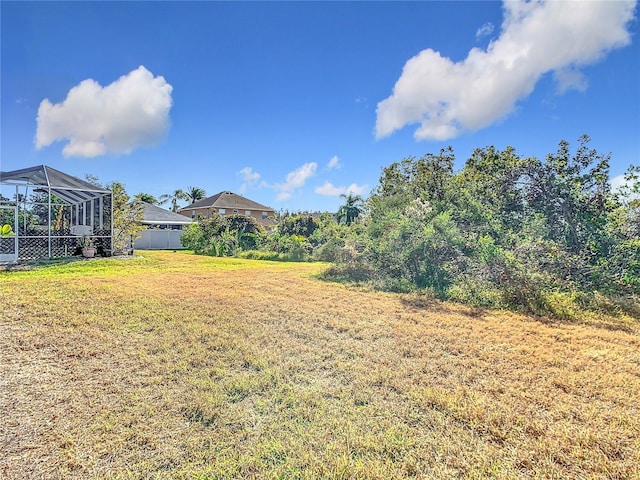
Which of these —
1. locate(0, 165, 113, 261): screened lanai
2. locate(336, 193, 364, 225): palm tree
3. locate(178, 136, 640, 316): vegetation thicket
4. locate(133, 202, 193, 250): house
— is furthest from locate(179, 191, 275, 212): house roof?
locate(178, 136, 640, 316): vegetation thicket

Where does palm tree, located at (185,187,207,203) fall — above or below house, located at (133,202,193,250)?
above

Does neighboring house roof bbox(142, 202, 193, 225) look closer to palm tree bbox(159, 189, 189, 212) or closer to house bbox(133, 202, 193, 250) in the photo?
house bbox(133, 202, 193, 250)

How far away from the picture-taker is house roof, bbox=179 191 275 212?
125 ft

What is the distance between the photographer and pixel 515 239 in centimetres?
852

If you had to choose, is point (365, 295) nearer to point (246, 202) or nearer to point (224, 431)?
point (224, 431)

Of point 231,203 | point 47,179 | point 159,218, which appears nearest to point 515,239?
point 47,179

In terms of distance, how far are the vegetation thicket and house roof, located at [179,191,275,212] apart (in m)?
29.5

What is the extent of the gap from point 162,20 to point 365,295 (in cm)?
927

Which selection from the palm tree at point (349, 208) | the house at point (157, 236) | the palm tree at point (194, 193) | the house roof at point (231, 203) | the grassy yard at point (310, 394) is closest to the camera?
the grassy yard at point (310, 394)

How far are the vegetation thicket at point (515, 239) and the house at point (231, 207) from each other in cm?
2749

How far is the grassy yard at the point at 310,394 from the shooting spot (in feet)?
7.48

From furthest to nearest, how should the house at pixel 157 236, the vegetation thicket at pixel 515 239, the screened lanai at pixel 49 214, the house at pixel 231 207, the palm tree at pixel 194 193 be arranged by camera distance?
1. the palm tree at pixel 194 193
2. the house at pixel 231 207
3. the house at pixel 157 236
4. the screened lanai at pixel 49 214
5. the vegetation thicket at pixel 515 239

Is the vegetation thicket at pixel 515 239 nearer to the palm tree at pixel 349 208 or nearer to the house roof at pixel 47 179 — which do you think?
the house roof at pixel 47 179

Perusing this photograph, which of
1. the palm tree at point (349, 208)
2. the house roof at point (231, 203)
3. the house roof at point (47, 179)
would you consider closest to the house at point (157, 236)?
the house roof at point (47, 179)
